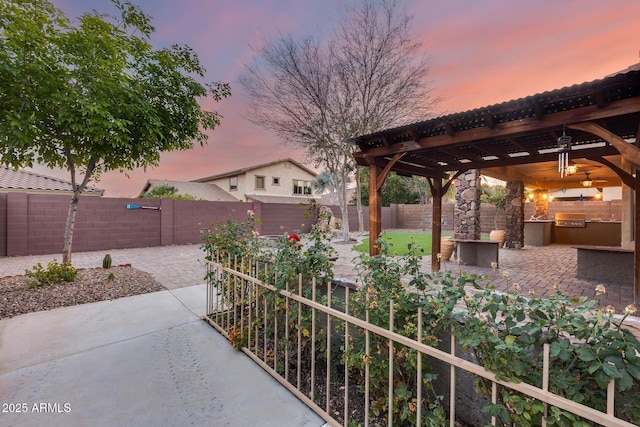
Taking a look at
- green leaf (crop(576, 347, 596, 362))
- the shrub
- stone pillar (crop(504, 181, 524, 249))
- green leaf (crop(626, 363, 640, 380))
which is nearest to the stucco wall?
the shrub

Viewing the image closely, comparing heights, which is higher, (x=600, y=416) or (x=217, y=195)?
(x=217, y=195)

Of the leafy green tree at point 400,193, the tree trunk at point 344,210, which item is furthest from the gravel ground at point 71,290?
the leafy green tree at point 400,193

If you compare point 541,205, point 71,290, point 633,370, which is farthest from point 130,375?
point 541,205

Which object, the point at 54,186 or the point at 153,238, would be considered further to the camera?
the point at 54,186

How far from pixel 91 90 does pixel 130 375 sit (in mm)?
4033

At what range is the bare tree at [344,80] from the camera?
9.99 meters

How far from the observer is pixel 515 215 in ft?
30.3

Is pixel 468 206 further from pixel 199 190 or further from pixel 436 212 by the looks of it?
pixel 199 190

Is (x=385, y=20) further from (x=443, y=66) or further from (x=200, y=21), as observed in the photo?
(x=200, y=21)

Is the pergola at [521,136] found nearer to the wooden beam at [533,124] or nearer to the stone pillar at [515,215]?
the wooden beam at [533,124]

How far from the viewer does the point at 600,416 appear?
3.45ft

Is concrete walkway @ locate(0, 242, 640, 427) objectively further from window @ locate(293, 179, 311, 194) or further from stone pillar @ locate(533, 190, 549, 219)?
window @ locate(293, 179, 311, 194)

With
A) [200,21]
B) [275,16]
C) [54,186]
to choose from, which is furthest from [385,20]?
[54,186]

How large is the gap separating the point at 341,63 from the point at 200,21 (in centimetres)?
527
